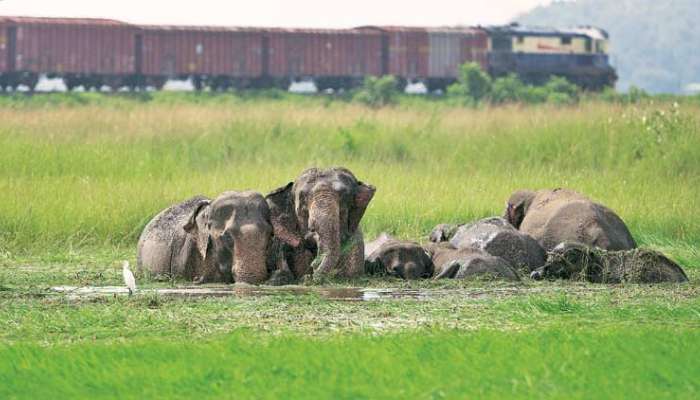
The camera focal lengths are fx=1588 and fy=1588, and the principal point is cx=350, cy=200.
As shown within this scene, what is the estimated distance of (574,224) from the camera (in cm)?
1548

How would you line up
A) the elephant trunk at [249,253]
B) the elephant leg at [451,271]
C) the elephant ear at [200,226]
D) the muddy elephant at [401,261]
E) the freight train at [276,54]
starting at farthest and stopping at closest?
the freight train at [276,54] < the muddy elephant at [401,261] < the elephant leg at [451,271] < the elephant ear at [200,226] < the elephant trunk at [249,253]

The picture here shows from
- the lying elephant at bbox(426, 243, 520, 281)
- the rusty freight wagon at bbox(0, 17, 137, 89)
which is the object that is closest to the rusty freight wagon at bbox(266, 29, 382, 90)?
the rusty freight wagon at bbox(0, 17, 137, 89)

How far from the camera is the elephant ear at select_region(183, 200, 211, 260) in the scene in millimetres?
13727

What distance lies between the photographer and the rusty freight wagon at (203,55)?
61656mm

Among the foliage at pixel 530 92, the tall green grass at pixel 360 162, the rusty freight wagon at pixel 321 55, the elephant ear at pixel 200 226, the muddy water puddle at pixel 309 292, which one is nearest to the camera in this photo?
the muddy water puddle at pixel 309 292

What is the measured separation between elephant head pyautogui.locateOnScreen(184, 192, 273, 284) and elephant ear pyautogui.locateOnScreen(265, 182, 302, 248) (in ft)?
0.66

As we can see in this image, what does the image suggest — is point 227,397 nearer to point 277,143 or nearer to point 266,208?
point 266,208

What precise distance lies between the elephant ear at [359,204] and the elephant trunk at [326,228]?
0.96 feet

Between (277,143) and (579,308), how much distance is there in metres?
16.9

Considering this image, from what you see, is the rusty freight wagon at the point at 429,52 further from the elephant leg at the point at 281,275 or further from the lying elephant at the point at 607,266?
the elephant leg at the point at 281,275

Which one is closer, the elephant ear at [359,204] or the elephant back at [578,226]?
the elephant ear at [359,204]

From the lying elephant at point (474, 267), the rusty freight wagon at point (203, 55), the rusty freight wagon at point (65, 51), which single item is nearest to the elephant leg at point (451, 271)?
the lying elephant at point (474, 267)

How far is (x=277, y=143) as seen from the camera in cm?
2808

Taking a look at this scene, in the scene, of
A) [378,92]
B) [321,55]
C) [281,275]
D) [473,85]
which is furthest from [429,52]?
[281,275]
